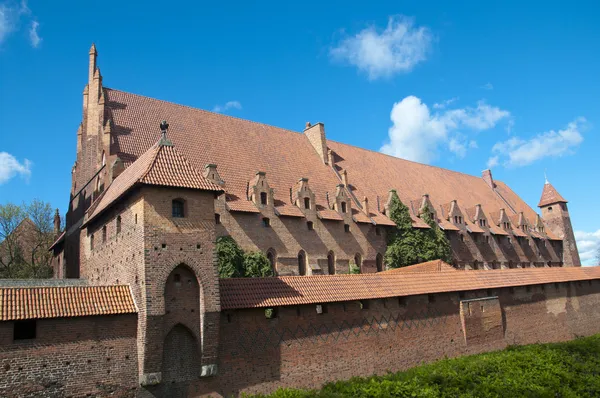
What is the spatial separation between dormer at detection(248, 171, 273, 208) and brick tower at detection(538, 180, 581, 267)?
3779cm

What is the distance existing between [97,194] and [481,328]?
1945 cm

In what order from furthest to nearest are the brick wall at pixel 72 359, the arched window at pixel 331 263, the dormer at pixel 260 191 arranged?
1. the arched window at pixel 331 263
2. the dormer at pixel 260 191
3. the brick wall at pixel 72 359

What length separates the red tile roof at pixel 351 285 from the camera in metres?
18.2

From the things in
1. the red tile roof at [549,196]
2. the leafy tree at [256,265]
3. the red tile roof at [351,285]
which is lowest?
the red tile roof at [351,285]

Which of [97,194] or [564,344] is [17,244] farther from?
[564,344]

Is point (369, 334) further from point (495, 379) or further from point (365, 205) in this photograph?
point (365, 205)

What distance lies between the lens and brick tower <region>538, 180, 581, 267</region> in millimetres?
55844

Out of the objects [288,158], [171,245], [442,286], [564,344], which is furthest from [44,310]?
[288,158]

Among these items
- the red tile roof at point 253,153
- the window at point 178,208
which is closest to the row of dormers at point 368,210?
the red tile roof at point 253,153

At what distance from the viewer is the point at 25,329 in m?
14.5

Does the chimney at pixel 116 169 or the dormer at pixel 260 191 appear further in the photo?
the dormer at pixel 260 191

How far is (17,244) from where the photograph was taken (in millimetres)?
38062

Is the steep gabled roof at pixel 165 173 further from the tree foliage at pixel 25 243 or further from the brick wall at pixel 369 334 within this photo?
the tree foliage at pixel 25 243

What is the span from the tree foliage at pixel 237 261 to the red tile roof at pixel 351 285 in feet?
21.1
